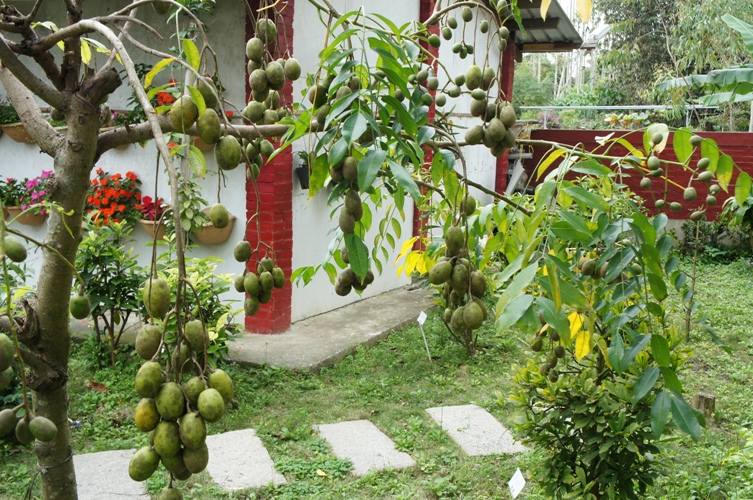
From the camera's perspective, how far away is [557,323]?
164cm

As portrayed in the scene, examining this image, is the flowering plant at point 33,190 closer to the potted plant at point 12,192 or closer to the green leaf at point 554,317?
the potted plant at point 12,192

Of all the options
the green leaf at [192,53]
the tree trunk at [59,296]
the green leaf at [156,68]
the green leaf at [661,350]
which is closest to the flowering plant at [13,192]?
the tree trunk at [59,296]

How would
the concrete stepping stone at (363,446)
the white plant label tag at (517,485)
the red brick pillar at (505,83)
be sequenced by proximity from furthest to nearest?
1. the red brick pillar at (505,83)
2. the concrete stepping stone at (363,446)
3. the white plant label tag at (517,485)

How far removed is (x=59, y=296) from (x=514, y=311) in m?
1.06

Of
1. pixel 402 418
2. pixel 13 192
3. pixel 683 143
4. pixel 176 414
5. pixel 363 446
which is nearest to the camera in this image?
pixel 176 414

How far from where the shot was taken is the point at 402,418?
456 centimetres

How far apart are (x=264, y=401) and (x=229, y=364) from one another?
59 centimetres

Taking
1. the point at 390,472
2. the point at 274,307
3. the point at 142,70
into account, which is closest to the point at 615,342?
the point at 390,472

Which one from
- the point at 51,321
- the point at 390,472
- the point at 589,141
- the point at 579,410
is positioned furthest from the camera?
the point at 589,141

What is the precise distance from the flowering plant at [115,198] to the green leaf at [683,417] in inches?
195

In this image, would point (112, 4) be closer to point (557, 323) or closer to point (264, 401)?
point (264, 401)

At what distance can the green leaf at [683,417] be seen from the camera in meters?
2.02

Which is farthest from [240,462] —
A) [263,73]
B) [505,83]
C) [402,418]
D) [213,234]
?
[505,83]

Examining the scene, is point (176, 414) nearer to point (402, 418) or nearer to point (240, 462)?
point (240, 462)
